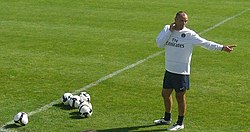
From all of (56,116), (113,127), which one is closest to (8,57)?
(56,116)

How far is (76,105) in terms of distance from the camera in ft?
30.4

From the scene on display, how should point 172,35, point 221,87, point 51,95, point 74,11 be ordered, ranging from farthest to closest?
point 74,11 < point 221,87 < point 51,95 < point 172,35

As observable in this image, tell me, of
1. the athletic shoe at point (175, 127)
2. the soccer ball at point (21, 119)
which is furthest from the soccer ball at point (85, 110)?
the athletic shoe at point (175, 127)

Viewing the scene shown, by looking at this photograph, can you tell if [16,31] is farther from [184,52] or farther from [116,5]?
[184,52]

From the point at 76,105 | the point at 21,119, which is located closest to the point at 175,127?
the point at 76,105

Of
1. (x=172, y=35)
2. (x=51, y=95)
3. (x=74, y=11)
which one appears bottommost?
(x=51, y=95)

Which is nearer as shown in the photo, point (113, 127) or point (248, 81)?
point (113, 127)

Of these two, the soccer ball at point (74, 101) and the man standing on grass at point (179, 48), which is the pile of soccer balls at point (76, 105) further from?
the man standing on grass at point (179, 48)

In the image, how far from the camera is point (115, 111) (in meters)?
9.22

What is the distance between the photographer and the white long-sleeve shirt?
7.90 m

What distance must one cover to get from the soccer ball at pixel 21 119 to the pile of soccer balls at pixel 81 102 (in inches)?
40.4

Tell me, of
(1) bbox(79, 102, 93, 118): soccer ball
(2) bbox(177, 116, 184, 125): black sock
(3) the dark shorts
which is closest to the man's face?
(3) the dark shorts

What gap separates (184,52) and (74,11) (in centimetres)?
1337

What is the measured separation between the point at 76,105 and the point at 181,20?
281cm
